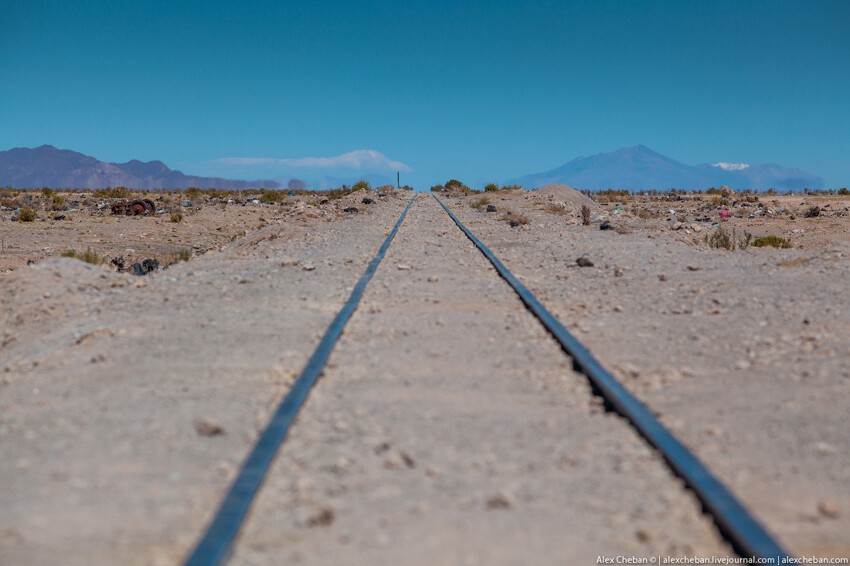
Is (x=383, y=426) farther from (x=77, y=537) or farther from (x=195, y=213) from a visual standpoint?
(x=195, y=213)

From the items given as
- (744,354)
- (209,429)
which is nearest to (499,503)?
(209,429)

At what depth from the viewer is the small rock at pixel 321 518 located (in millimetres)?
3602

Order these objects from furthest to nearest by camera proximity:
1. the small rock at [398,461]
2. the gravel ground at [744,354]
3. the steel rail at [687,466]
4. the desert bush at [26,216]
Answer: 1. the desert bush at [26,216]
2. the small rock at [398,461]
3. the gravel ground at [744,354]
4. the steel rail at [687,466]

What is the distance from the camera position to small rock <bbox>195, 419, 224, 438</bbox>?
478 centimetres

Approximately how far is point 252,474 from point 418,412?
5.06 feet

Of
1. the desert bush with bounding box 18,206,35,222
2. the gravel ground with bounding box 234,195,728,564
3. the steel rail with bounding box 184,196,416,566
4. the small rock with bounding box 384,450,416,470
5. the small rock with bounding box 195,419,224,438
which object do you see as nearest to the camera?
the steel rail with bounding box 184,196,416,566

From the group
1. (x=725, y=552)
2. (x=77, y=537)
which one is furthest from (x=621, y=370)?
(x=77, y=537)

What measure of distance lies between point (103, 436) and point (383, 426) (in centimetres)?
161

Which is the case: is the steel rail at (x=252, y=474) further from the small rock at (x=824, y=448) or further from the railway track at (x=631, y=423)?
the small rock at (x=824, y=448)

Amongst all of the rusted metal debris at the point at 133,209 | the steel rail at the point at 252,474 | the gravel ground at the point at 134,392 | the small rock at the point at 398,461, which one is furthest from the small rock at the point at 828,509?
the rusted metal debris at the point at 133,209

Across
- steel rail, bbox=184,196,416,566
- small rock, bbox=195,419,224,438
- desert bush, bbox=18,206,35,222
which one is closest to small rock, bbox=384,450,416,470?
steel rail, bbox=184,196,416,566

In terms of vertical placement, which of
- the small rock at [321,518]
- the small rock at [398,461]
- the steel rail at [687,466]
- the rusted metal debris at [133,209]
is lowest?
the small rock at [321,518]

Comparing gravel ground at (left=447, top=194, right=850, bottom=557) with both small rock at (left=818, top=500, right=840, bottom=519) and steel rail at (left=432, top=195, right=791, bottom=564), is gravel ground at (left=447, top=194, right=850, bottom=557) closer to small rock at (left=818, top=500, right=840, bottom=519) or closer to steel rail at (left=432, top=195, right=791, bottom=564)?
small rock at (left=818, top=500, right=840, bottom=519)

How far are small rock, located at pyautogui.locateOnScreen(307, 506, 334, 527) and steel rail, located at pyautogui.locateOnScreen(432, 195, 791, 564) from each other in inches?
65.7
